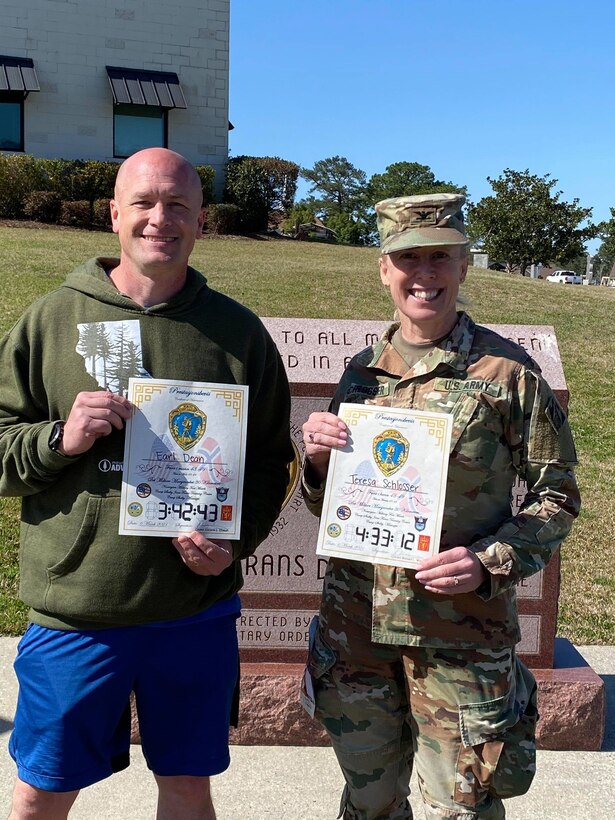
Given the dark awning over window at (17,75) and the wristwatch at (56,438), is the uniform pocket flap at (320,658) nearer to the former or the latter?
the wristwatch at (56,438)

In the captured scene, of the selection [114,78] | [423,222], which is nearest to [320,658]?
[423,222]

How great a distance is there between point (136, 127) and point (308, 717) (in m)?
26.8

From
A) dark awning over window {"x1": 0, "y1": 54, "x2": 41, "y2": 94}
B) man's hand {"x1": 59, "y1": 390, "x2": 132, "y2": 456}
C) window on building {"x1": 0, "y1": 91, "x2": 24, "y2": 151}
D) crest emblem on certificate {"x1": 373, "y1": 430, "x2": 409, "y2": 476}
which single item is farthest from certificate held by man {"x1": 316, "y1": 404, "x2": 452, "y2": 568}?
window on building {"x1": 0, "y1": 91, "x2": 24, "y2": 151}

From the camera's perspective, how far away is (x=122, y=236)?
2.31m

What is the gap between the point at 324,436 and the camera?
2287 mm

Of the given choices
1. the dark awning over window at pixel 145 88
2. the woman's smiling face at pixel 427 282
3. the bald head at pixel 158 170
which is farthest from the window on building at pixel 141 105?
the woman's smiling face at pixel 427 282

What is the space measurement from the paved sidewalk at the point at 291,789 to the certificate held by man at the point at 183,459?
161 centimetres

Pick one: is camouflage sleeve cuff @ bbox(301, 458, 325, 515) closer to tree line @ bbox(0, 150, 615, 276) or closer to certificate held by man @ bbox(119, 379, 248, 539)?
certificate held by man @ bbox(119, 379, 248, 539)

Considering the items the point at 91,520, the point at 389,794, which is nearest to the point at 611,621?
the point at 389,794

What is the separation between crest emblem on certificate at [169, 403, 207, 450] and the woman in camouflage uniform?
302 millimetres

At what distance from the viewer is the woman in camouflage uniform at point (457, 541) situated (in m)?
2.25

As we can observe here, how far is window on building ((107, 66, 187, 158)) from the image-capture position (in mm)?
26391

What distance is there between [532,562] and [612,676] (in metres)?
2.55

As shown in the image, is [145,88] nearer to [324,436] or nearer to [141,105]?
[141,105]
